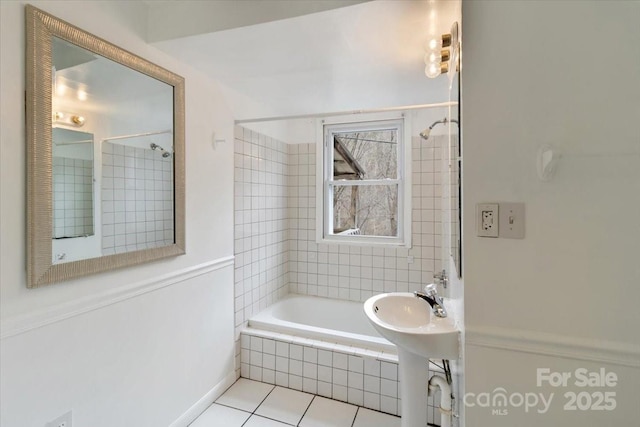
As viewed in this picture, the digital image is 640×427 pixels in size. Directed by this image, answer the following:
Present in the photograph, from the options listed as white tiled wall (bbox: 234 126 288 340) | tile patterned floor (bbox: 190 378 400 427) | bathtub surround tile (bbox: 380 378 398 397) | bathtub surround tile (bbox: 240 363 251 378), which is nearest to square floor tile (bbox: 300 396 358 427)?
tile patterned floor (bbox: 190 378 400 427)

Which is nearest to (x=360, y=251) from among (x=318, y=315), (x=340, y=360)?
(x=318, y=315)

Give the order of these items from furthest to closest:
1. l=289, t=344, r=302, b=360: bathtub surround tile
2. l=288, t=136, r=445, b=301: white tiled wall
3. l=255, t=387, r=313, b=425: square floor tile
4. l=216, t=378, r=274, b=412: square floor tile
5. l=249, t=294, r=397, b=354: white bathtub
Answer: l=288, t=136, r=445, b=301: white tiled wall
l=249, t=294, r=397, b=354: white bathtub
l=289, t=344, r=302, b=360: bathtub surround tile
l=216, t=378, r=274, b=412: square floor tile
l=255, t=387, r=313, b=425: square floor tile

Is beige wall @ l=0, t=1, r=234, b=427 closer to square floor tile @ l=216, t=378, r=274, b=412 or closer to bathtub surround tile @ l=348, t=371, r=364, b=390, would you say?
square floor tile @ l=216, t=378, r=274, b=412

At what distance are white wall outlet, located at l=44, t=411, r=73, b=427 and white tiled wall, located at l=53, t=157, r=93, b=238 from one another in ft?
2.41

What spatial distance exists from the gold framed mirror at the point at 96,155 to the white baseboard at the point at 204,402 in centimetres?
101

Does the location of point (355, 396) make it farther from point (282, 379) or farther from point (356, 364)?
point (282, 379)

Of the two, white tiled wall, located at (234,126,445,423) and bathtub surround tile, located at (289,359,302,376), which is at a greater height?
white tiled wall, located at (234,126,445,423)

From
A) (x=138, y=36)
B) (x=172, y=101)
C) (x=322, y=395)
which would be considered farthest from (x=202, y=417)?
(x=138, y=36)

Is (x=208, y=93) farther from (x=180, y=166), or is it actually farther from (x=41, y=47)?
(x=41, y=47)

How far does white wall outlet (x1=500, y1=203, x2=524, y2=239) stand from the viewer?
969mm

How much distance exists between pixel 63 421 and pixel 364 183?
2584mm

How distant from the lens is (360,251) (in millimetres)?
2875

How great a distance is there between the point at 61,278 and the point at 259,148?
1727 millimetres

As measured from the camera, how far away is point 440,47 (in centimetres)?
142
